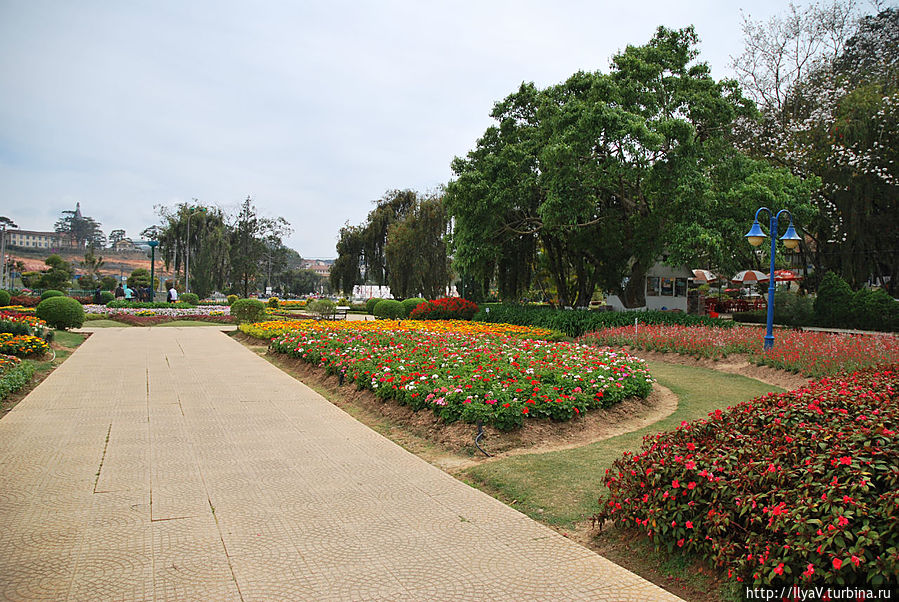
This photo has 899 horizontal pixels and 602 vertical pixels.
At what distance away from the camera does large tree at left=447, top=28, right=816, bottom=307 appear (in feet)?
54.8

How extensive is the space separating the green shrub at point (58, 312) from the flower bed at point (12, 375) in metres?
8.96

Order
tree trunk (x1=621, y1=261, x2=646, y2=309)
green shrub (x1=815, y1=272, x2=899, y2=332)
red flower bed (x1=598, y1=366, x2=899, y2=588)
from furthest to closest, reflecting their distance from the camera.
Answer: green shrub (x1=815, y1=272, x2=899, y2=332) → tree trunk (x1=621, y1=261, x2=646, y2=309) → red flower bed (x1=598, y1=366, x2=899, y2=588)

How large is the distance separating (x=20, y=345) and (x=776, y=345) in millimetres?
14840

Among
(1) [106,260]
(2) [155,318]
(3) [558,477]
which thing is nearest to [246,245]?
(2) [155,318]

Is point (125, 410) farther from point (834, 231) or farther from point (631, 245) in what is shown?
point (834, 231)

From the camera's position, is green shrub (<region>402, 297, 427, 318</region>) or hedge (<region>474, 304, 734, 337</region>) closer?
hedge (<region>474, 304, 734, 337</region>)

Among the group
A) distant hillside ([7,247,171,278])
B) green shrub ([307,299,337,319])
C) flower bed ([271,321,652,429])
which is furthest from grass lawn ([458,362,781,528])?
distant hillside ([7,247,171,278])

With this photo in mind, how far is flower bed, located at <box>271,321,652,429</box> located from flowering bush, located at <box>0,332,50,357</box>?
5282 mm

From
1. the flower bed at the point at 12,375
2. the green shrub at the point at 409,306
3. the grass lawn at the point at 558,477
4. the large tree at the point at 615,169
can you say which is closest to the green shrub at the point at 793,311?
the large tree at the point at 615,169

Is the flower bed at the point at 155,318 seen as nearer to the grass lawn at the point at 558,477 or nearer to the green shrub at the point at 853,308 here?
the grass lawn at the point at 558,477

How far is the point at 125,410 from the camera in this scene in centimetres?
746

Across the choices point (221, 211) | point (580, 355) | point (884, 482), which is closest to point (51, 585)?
point (884, 482)

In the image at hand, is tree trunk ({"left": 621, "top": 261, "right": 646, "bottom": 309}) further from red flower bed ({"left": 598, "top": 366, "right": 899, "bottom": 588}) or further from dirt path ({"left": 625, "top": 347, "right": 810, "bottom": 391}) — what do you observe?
red flower bed ({"left": 598, "top": 366, "right": 899, "bottom": 588})

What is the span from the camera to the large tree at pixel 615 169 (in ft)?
54.8
